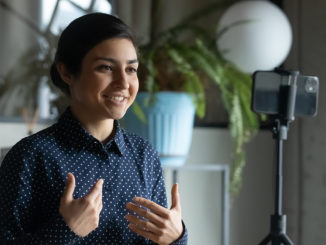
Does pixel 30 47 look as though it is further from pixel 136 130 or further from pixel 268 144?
pixel 268 144

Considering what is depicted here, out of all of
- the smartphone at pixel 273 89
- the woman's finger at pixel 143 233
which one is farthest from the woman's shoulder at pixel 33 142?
the smartphone at pixel 273 89

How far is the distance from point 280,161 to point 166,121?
0.52 m

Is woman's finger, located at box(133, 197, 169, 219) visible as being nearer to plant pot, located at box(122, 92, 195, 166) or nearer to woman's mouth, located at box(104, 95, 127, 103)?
woman's mouth, located at box(104, 95, 127, 103)

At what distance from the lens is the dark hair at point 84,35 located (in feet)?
3.51

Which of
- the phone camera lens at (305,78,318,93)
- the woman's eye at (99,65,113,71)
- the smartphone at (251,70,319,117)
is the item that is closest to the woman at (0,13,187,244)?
the woman's eye at (99,65,113,71)

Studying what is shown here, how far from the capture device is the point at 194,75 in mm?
2295

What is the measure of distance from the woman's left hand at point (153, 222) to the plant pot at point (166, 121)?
1.22 m

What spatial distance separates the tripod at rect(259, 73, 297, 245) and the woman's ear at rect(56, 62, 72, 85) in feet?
3.25

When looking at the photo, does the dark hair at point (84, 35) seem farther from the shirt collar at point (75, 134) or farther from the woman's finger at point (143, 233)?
the woman's finger at point (143, 233)

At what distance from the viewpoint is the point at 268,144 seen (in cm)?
309

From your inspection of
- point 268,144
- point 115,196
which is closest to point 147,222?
point 115,196

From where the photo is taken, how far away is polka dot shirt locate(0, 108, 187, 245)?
0.99 metres

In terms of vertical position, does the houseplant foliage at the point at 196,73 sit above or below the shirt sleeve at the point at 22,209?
above

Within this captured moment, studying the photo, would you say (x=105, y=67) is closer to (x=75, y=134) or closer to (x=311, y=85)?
A: (x=75, y=134)
